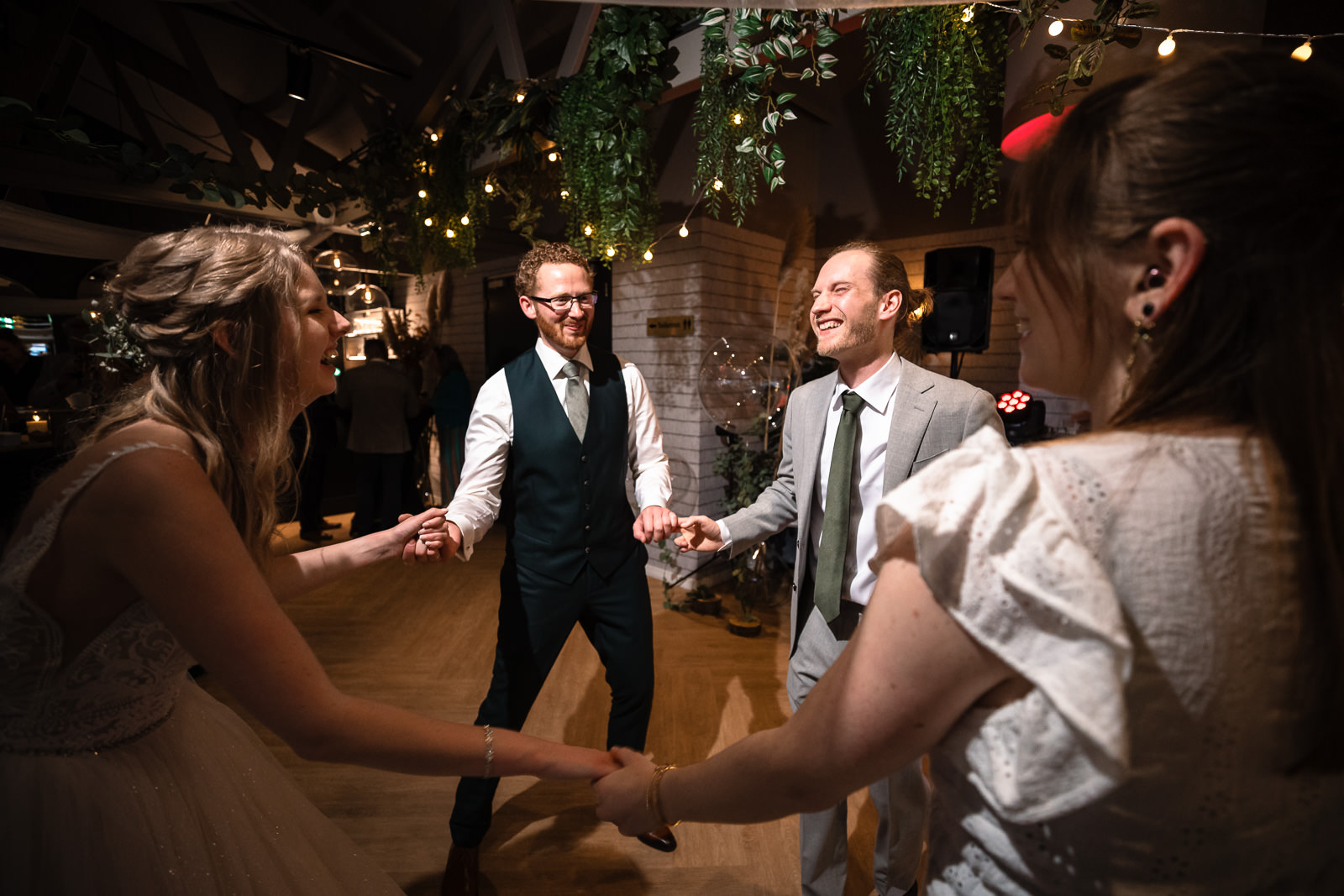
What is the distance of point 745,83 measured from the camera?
2.43 meters

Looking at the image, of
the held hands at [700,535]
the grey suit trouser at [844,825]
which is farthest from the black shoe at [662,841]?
the held hands at [700,535]

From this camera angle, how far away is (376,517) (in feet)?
18.8

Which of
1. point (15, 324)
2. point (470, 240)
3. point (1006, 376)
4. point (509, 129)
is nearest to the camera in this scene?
point (509, 129)

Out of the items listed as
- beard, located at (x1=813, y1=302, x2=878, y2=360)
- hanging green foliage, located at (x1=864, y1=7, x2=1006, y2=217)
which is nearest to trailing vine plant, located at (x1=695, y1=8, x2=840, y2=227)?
hanging green foliage, located at (x1=864, y1=7, x2=1006, y2=217)

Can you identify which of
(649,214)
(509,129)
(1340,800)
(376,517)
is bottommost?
(376,517)

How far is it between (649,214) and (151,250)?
2.64m

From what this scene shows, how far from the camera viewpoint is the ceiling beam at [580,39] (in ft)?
9.48

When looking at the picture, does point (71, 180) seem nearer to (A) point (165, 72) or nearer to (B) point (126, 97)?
(B) point (126, 97)

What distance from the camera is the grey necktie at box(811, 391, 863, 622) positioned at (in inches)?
67.9

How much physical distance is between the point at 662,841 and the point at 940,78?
2896 mm

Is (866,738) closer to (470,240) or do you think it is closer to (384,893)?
(384,893)

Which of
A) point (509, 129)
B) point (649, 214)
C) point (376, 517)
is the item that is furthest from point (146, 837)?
point (376, 517)

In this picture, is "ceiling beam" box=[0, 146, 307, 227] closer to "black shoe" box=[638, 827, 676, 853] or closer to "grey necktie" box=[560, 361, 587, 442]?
"grey necktie" box=[560, 361, 587, 442]

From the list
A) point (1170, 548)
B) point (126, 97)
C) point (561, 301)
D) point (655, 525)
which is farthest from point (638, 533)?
point (126, 97)
